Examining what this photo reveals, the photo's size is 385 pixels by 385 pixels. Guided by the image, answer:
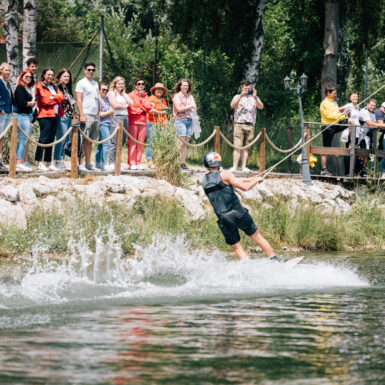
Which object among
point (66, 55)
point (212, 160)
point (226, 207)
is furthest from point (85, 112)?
point (66, 55)

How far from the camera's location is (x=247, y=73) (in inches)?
978

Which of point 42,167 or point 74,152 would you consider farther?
point 42,167

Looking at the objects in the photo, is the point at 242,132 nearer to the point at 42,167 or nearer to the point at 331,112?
the point at 331,112

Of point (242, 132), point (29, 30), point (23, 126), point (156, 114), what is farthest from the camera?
point (242, 132)

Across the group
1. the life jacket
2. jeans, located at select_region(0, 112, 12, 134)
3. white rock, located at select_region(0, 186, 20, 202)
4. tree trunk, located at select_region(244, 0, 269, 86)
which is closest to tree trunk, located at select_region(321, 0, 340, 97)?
tree trunk, located at select_region(244, 0, 269, 86)

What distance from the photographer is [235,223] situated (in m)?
13.5

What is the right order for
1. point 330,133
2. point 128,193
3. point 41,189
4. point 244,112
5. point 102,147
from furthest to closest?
point 330,133
point 244,112
point 102,147
point 128,193
point 41,189

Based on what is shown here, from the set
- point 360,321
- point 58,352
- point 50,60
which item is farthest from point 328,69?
point 58,352

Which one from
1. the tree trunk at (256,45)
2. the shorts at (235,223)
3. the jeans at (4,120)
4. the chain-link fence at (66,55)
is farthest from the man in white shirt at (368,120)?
the chain-link fence at (66,55)

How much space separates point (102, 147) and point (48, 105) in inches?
75.2

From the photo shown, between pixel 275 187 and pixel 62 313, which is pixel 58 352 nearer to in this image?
pixel 62 313

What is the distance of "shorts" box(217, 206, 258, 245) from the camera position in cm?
1350

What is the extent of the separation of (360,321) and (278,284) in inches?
112

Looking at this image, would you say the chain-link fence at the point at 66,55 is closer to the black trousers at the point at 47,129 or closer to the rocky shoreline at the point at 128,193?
the rocky shoreline at the point at 128,193
